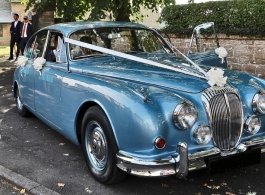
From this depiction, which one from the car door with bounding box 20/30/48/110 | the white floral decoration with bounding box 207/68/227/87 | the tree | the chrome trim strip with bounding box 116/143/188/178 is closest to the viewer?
the chrome trim strip with bounding box 116/143/188/178

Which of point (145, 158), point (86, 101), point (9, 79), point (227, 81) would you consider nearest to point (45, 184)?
point (86, 101)

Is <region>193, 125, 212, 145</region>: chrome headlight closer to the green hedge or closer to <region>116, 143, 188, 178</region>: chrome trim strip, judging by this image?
<region>116, 143, 188, 178</region>: chrome trim strip

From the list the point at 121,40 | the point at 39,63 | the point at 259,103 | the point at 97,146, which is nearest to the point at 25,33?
the point at 39,63

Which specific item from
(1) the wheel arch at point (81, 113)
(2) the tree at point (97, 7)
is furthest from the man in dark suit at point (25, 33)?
(1) the wheel arch at point (81, 113)

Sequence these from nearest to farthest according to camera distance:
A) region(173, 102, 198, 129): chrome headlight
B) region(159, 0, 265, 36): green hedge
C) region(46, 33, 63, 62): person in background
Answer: region(173, 102, 198, 129): chrome headlight
region(46, 33, 63, 62): person in background
region(159, 0, 265, 36): green hedge

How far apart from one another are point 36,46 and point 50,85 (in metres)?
1.38

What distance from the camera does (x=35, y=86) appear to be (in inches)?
211

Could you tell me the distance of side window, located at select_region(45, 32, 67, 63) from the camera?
4.83 metres

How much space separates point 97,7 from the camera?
31.3ft

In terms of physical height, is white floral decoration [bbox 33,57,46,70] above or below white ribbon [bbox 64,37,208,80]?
below

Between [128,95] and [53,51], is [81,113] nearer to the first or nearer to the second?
[128,95]

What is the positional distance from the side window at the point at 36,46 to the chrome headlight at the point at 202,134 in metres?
3.08

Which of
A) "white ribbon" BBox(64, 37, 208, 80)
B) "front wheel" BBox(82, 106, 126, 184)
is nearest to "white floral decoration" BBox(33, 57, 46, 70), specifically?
"white ribbon" BBox(64, 37, 208, 80)

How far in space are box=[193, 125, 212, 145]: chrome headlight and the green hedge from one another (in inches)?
190
